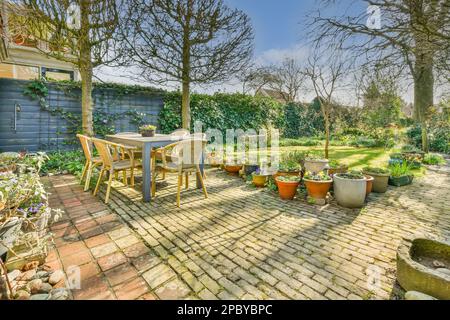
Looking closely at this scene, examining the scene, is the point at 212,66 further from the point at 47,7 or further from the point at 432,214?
the point at 432,214

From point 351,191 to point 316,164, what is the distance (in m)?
1.16

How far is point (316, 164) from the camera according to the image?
4.49 m

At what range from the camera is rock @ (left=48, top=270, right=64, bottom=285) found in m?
1.74

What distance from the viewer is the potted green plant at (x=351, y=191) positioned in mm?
3379

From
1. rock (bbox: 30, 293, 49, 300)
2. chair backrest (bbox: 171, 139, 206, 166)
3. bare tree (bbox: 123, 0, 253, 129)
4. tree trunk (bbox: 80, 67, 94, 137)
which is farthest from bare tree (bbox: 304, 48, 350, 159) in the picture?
tree trunk (bbox: 80, 67, 94, 137)

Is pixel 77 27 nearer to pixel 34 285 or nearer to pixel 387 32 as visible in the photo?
pixel 34 285

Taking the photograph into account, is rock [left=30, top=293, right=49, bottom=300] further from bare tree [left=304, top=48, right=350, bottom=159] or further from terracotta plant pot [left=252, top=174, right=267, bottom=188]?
bare tree [left=304, top=48, right=350, bottom=159]

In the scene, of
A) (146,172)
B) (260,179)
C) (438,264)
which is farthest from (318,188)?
(146,172)

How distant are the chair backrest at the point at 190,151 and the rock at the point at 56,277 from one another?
6.96 feet

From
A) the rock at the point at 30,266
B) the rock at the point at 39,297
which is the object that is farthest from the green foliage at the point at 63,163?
the rock at the point at 39,297

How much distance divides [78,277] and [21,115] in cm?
600

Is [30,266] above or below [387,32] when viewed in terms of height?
below

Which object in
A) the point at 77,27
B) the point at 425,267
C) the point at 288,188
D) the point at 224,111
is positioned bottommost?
the point at 425,267

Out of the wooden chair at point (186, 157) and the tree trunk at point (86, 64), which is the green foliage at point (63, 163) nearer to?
the tree trunk at point (86, 64)
